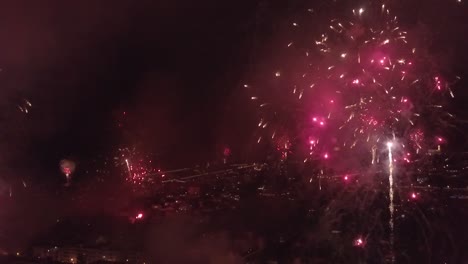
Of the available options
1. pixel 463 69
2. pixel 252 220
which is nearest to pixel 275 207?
pixel 252 220

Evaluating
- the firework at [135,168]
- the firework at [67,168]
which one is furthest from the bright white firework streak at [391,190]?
the firework at [67,168]

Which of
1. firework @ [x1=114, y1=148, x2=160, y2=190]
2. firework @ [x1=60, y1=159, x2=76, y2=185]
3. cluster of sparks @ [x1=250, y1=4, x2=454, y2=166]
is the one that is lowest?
firework @ [x1=60, y1=159, x2=76, y2=185]

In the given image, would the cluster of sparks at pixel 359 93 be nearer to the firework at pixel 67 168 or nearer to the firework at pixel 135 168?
the firework at pixel 135 168

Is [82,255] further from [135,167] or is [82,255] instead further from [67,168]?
[135,167]

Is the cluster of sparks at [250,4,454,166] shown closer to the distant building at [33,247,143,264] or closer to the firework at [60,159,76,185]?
A: the firework at [60,159,76,185]

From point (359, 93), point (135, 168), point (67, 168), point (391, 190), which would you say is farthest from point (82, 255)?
point (359, 93)

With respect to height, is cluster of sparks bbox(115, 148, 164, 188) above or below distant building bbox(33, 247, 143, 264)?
above

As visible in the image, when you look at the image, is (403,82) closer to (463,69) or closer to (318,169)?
(318,169)

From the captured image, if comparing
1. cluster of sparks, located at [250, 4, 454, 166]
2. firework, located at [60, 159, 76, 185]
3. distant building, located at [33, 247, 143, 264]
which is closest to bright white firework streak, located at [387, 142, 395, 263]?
cluster of sparks, located at [250, 4, 454, 166]
